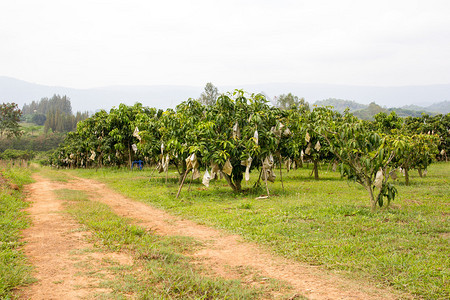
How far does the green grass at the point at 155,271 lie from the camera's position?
A: 12.6ft

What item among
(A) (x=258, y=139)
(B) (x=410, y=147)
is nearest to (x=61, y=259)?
(A) (x=258, y=139)

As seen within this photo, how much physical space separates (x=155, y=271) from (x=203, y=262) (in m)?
0.87

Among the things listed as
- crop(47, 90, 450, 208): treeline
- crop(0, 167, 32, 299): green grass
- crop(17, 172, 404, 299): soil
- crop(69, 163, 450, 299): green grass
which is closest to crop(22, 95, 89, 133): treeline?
crop(47, 90, 450, 208): treeline

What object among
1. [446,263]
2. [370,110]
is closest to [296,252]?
[446,263]

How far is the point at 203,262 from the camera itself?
5.05 meters

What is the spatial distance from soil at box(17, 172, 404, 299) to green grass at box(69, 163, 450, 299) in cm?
30

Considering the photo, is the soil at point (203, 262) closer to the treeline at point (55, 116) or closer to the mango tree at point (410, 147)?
the mango tree at point (410, 147)

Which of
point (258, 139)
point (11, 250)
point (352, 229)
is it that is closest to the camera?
point (11, 250)

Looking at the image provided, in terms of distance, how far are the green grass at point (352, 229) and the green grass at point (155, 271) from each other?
1.52 metres

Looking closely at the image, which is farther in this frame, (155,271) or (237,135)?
(237,135)

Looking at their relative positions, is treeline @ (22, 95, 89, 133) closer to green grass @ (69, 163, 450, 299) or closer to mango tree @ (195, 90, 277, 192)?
mango tree @ (195, 90, 277, 192)

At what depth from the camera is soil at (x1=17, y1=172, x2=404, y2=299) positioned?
3926 mm

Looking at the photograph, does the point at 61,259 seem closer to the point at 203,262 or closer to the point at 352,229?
the point at 203,262

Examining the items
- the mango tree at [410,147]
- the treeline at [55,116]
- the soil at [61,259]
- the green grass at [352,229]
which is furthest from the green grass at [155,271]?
the treeline at [55,116]
